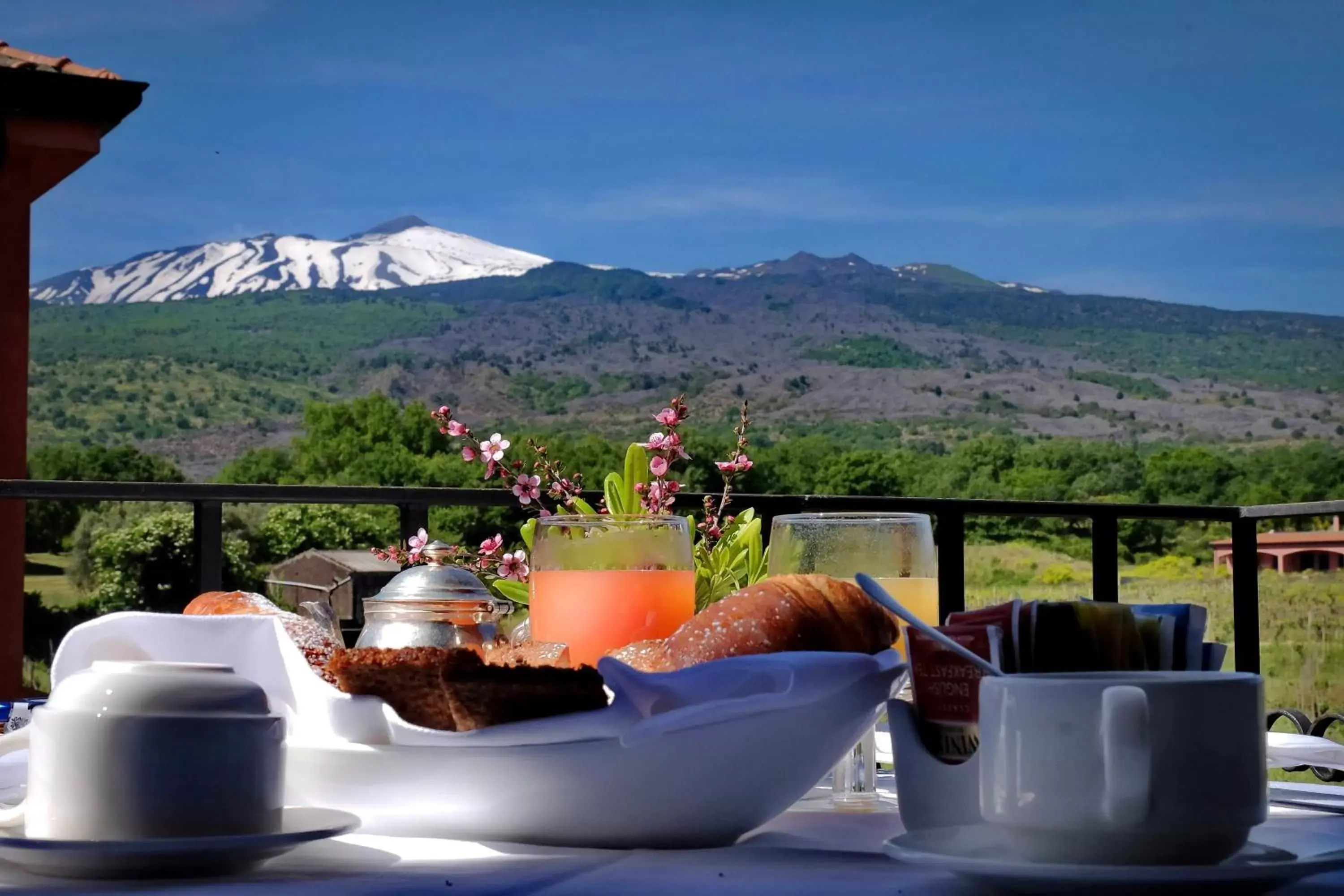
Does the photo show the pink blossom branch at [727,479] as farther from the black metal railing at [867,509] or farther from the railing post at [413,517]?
the railing post at [413,517]

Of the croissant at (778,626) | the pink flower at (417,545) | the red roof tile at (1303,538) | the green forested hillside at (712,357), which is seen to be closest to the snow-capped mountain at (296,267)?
the green forested hillside at (712,357)

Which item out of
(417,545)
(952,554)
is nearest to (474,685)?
(417,545)

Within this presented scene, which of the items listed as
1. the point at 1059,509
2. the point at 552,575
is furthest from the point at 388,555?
the point at 1059,509

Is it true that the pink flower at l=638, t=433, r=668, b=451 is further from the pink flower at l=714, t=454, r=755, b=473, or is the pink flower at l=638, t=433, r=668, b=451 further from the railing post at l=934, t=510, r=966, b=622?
the railing post at l=934, t=510, r=966, b=622

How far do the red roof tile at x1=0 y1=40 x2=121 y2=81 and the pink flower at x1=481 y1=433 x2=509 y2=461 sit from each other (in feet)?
18.5

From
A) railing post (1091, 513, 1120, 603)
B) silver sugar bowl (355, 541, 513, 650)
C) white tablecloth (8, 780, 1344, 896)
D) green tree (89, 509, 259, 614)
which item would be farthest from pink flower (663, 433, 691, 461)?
green tree (89, 509, 259, 614)

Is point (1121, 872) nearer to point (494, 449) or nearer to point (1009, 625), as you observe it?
point (1009, 625)

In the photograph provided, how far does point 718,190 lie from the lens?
36438mm

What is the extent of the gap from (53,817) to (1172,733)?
0.34 meters

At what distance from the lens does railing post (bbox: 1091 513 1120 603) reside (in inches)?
129

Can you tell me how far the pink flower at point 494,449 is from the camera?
37.3 inches

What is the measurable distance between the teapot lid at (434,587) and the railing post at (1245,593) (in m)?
2.94

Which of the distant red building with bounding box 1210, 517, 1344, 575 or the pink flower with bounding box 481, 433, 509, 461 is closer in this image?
the pink flower with bounding box 481, 433, 509, 461

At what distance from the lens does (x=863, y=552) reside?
29.6 inches
